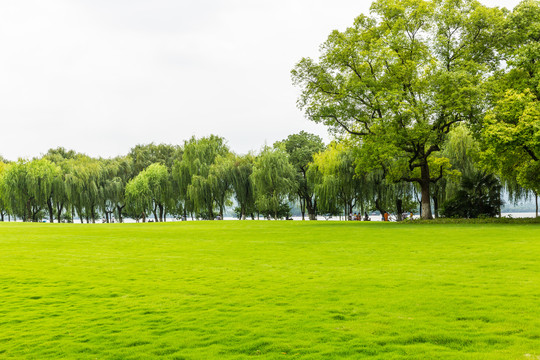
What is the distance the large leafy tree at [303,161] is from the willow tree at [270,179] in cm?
696

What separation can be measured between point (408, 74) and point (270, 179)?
60.4 ft

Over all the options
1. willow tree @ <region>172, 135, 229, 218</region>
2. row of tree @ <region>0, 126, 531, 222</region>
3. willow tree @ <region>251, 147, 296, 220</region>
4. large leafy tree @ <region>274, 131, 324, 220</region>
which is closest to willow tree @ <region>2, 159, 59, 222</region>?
row of tree @ <region>0, 126, 531, 222</region>

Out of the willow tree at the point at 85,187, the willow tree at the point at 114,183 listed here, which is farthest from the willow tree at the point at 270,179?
the willow tree at the point at 85,187

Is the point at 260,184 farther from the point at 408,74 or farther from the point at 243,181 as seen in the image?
the point at 408,74

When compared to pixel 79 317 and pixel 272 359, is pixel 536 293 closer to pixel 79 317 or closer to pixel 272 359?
pixel 272 359

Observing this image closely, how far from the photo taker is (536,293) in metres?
7.49

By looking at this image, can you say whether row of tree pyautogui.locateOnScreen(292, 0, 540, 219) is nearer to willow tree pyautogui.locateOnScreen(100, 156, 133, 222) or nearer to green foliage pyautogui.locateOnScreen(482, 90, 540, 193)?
green foliage pyautogui.locateOnScreen(482, 90, 540, 193)

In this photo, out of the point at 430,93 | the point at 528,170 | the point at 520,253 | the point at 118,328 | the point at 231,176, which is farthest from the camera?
the point at 231,176

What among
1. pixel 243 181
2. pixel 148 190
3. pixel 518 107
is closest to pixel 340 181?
pixel 243 181

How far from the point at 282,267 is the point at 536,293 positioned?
19.2 feet

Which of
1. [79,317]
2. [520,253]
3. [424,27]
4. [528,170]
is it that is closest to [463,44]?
[424,27]

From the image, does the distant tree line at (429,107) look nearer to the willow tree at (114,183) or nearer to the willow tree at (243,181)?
the willow tree at (243,181)

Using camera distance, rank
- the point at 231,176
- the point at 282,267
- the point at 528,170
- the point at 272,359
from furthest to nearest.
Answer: the point at 231,176 → the point at 528,170 → the point at 282,267 → the point at 272,359

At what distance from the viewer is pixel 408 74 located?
3250cm
